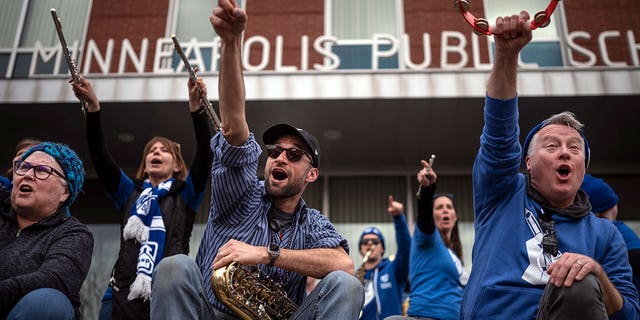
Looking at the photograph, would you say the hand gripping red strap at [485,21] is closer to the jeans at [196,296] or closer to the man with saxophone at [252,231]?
the man with saxophone at [252,231]

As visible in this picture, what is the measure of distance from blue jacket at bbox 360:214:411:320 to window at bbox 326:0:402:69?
3.33 metres

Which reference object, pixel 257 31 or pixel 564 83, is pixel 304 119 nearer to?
pixel 257 31

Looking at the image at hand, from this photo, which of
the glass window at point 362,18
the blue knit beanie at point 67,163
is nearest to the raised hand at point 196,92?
the blue knit beanie at point 67,163

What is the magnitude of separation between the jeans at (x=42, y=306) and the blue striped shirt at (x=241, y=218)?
0.56m

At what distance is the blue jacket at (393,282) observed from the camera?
185 inches

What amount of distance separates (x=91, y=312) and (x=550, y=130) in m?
7.36

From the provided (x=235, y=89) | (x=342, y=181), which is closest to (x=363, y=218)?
Result: (x=342, y=181)

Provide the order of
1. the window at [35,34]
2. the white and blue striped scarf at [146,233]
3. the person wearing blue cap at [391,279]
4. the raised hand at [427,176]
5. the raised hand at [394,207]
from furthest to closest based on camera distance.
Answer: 1. the window at [35,34]
2. the person wearing blue cap at [391,279]
3. the raised hand at [394,207]
4. the raised hand at [427,176]
5. the white and blue striped scarf at [146,233]

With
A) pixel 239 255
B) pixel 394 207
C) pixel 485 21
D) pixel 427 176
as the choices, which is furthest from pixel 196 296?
pixel 394 207

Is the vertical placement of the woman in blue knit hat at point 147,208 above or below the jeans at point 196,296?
above

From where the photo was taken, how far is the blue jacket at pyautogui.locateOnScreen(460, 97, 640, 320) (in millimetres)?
1952

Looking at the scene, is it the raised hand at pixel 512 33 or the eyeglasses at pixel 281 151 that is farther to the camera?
the eyeglasses at pixel 281 151

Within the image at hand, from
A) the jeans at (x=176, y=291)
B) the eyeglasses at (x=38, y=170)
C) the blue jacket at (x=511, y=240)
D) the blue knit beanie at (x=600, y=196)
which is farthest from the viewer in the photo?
the blue knit beanie at (x=600, y=196)

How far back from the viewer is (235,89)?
220 centimetres
